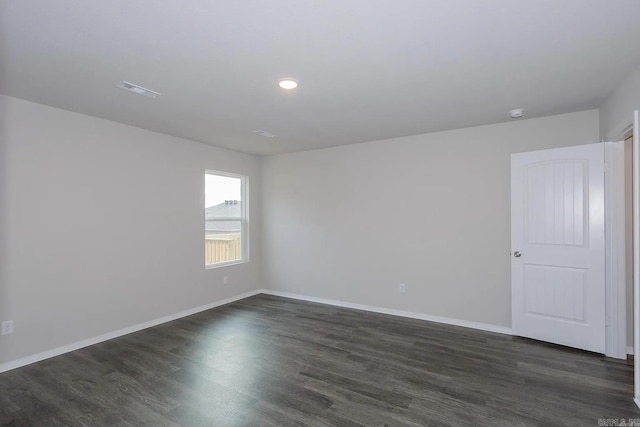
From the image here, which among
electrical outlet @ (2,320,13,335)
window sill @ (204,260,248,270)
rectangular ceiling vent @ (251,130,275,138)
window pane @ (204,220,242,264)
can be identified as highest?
rectangular ceiling vent @ (251,130,275,138)

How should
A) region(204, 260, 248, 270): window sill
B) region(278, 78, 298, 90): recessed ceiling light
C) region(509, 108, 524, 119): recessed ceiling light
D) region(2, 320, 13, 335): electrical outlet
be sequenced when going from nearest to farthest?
1. region(278, 78, 298, 90): recessed ceiling light
2. region(2, 320, 13, 335): electrical outlet
3. region(509, 108, 524, 119): recessed ceiling light
4. region(204, 260, 248, 270): window sill

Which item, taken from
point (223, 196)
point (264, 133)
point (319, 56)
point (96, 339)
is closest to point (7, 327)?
point (96, 339)

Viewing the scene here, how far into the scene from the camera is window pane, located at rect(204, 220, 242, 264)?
16.0 feet

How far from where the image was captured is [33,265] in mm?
2973

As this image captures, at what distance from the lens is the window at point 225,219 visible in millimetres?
4852

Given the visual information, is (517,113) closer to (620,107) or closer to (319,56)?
(620,107)

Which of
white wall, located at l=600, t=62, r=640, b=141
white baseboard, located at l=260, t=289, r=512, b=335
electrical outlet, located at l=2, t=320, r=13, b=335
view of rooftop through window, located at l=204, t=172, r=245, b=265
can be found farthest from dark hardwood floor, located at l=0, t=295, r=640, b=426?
white wall, located at l=600, t=62, r=640, b=141

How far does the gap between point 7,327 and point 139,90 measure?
247 centimetres

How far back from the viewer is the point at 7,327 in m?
2.79

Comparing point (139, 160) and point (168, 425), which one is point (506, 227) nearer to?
point (168, 425)

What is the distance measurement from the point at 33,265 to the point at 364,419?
332cm

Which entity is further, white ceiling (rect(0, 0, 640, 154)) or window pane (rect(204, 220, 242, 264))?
window pane (rect(204, 220, 242, 264))

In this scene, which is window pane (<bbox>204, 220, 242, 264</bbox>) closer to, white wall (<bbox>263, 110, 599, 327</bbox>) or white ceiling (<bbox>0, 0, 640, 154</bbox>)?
white wall (<bbox>263, 110, 599, 327</bbox>)

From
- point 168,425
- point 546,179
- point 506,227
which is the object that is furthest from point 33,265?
point 546,179
